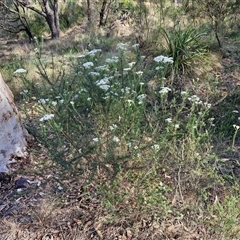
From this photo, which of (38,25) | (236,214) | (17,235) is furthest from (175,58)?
(38,25)

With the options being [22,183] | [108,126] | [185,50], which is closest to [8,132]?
[22,183]

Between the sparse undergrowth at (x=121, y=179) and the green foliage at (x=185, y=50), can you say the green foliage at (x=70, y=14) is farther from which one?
the sparse undergrowth at (x=121, y=179)

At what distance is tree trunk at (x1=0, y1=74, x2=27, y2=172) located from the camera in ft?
9.33

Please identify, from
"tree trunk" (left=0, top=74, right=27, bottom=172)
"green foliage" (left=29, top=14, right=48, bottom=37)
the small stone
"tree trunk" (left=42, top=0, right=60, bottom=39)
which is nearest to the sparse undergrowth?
the small stone

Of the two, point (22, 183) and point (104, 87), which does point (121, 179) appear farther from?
point (22, 183)

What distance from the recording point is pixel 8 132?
113 inches

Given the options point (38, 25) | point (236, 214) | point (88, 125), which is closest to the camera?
point (236, 214)

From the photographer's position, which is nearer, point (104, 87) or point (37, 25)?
point (104, 87)

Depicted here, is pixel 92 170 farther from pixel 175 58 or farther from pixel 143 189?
pixel 175 58

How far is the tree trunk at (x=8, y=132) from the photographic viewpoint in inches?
112

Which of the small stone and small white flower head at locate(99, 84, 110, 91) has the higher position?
small white flower head at locate(99, 84, 110, 91)

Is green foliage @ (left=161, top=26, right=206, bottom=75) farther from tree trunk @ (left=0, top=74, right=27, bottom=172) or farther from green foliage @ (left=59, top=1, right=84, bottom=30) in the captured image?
green foliage @ (left=59, top=1, right=84, bottom=30)

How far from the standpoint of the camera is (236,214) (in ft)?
6.96

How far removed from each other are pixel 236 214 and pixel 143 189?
24.8 inches
